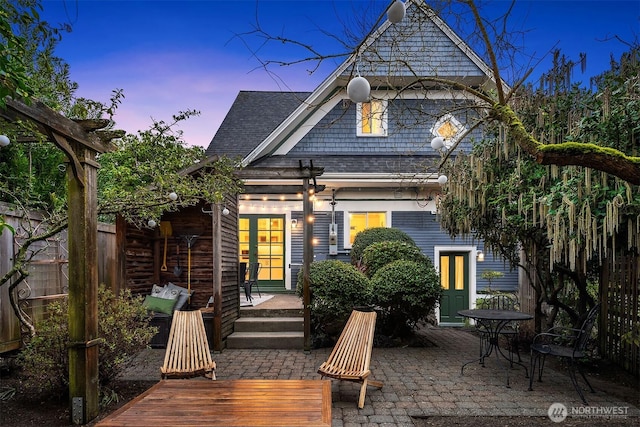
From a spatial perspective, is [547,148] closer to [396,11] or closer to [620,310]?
[396,11]

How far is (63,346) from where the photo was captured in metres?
4.13

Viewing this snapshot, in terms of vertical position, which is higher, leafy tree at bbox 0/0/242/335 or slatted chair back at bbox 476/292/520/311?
leafy tree at bbox 0/0/242/335

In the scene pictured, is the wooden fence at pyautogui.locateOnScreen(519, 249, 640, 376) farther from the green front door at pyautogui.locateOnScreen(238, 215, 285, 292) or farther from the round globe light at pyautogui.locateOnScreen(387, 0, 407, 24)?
the green front door at pyautogui.locateOnScreen(238, 215, 285, 292)

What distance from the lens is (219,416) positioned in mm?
2689

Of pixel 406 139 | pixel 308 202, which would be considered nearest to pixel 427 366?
pixel 308 202

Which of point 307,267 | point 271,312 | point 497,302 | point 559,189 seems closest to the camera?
point 559,189

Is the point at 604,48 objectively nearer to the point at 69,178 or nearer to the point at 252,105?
the point at 69,178

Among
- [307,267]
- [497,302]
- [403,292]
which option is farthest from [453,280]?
[307,267]

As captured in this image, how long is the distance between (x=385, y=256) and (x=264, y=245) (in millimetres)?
3858

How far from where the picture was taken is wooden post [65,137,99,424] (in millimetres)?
3756

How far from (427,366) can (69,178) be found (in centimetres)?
530

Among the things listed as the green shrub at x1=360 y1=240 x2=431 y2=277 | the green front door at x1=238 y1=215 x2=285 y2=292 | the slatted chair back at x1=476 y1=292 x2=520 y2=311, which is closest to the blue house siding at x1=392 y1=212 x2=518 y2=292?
the slatted chair back at x1=476 y1=292 x2=520 y2=311

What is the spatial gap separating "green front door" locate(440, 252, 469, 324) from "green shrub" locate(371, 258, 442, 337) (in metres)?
3.25

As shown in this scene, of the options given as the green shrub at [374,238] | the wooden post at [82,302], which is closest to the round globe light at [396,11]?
the wooden post at [82,302]
